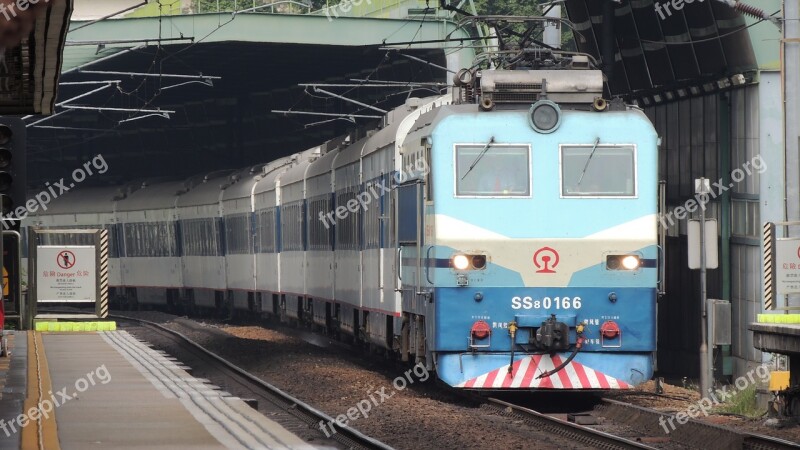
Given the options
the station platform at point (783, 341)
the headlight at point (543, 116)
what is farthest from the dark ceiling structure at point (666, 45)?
the station platform at point (783, 341)

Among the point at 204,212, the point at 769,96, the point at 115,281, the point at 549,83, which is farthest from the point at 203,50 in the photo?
the point at 549,83

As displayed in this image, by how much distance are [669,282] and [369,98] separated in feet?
71.9

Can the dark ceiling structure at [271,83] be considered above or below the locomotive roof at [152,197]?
above

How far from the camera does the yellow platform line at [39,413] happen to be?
1084 centimetres

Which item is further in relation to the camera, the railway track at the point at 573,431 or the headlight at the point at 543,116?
the headlight at the point at 543,116

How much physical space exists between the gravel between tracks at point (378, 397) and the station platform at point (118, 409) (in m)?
1.41

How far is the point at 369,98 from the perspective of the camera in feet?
153

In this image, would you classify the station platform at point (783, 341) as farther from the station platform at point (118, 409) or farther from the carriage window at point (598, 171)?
the station platform at point (118, 409)

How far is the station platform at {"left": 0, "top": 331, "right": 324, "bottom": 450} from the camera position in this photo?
11211 millimetres

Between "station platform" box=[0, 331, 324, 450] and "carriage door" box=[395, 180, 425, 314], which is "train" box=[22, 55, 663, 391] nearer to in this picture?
"carriage door" box=[395, 180, 425, 314]

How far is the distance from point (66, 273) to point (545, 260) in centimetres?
1205
